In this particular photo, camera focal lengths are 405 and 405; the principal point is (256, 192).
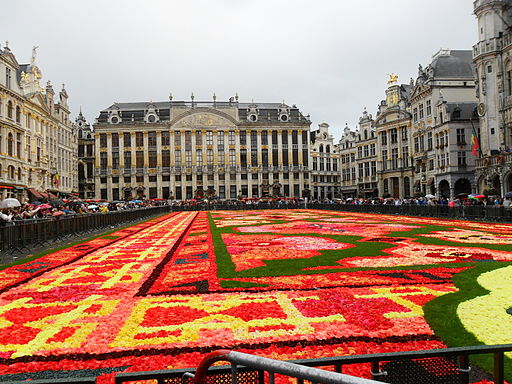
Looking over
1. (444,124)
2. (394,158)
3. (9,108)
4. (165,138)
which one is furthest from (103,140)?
(444,124)

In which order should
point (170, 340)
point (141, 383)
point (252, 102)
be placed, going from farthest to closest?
point (252, 102) < point (170, 340) < point (141, 383)

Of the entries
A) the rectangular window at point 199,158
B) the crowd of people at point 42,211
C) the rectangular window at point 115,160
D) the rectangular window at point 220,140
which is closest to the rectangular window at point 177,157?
the rectangular window at point 199,158

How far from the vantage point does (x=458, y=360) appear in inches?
105

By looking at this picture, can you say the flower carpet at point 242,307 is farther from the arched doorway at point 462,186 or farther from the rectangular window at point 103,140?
the rectangular window at point 103,140

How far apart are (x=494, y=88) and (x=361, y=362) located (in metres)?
41.2

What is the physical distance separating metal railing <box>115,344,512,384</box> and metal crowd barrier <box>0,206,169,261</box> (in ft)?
43.9

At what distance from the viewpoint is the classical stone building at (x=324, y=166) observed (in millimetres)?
89312

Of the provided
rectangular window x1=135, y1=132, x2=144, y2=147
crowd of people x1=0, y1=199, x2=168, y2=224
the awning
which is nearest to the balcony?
crowd of people x1=0, y1=199, x2=168, y2=224

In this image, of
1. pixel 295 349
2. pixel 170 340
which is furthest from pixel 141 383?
pixel 295 349

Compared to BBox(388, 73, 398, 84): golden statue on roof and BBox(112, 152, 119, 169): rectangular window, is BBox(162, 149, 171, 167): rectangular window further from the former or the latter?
BBox(388, 73, 398, 84): golden statue on roof

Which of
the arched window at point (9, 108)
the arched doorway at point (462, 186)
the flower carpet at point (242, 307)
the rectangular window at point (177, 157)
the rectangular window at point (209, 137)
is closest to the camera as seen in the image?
the flower carpet at point (242, 307)

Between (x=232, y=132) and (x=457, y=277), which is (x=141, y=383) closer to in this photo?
(x=457, y=277)

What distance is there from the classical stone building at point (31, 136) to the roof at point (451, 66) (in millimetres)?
47312

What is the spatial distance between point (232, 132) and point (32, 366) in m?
74.7
